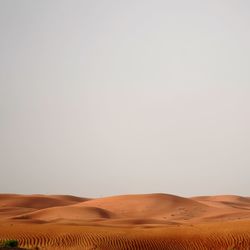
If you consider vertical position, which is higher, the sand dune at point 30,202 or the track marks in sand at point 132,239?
the sand dune at point 30,202

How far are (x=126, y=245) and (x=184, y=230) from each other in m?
3.46

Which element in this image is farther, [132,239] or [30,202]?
[30,202]

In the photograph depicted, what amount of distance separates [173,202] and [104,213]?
1036 cm

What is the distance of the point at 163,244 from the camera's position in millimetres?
21984

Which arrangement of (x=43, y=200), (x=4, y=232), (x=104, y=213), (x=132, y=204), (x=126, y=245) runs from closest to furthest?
(x=126, y=245) < (x=4, y=232) < (x=104, y=213) < (x=132, y=204) < (x=43, y=200)

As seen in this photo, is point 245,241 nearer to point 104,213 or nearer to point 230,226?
point 230,226

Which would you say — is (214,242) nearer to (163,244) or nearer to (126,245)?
(163,244)

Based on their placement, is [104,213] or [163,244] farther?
[104,213]

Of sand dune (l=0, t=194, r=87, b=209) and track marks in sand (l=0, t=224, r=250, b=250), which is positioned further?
sand dune (l=0, t=194, r=87, b=209)

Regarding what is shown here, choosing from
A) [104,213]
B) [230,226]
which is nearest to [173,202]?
[104,213]

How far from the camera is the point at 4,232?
2391 centimetres

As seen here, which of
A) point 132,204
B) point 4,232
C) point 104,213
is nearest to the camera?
point 4,232

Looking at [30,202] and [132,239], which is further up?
[30,202]

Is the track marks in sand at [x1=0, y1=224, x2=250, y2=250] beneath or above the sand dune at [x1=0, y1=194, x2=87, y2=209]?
beneath
